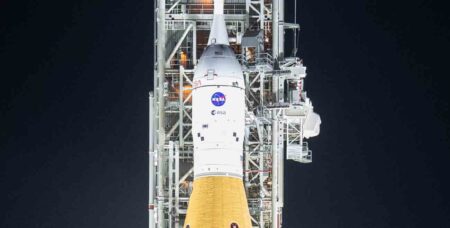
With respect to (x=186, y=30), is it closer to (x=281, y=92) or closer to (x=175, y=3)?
(x=175, y=3)

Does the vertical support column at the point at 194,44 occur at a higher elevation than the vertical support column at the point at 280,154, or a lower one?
higher

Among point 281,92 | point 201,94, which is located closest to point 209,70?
point 201,94

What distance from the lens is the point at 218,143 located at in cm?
4753

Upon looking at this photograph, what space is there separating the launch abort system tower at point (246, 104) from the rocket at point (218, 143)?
3060 millimetres

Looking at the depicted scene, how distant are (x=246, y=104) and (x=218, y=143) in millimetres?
5109

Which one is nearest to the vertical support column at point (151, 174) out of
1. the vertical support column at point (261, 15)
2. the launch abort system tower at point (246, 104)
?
the launch abort system tower at point (246, 104)

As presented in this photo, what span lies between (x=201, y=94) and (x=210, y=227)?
5.19 metres

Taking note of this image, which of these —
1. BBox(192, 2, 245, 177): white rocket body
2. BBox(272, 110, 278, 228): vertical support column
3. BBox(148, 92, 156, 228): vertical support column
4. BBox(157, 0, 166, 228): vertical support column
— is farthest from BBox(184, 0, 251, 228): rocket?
BBox(148, 92, 156, 228): vertical support column

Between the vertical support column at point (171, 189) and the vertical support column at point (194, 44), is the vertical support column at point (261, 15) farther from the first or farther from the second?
the vertical support column at point (171, 189)

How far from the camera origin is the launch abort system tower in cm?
5153

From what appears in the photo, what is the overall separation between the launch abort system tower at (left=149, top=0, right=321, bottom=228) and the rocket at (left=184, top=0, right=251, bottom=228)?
306cm

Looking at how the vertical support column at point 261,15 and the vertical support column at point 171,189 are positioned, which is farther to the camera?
the vertical support column at point 261,15

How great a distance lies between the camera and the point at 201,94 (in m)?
48.2

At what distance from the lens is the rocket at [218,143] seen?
154ft
